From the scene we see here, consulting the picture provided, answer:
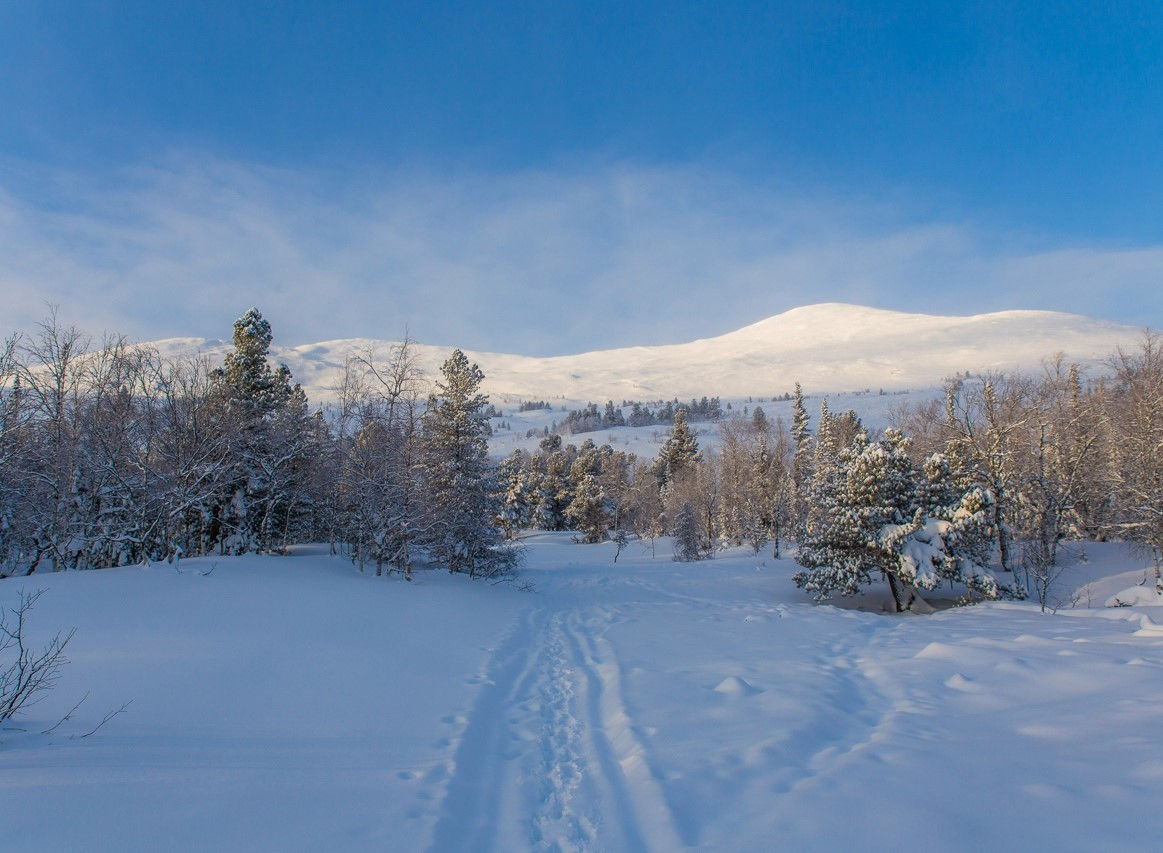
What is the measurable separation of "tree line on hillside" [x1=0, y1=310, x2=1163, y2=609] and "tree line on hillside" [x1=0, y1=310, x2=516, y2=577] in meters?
0.09

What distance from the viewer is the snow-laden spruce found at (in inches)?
766

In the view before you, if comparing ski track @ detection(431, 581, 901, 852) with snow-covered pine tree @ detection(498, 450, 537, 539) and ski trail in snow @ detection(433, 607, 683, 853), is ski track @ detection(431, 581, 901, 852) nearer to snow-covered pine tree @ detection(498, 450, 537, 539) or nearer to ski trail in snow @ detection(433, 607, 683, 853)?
ski trail in snow @ detection(433, 607, 683, 853)

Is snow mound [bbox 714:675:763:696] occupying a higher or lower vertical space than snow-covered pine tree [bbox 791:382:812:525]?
lower

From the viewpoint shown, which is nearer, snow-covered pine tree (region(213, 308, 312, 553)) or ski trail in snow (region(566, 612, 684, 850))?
ski trail in snow (region(566, 612, 684, 850))

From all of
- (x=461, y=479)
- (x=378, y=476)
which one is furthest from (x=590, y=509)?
(x=378, y=476)

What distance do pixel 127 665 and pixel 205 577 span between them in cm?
775

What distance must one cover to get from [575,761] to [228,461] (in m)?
20.9

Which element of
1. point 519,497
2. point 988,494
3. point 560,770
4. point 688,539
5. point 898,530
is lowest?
point 688,539

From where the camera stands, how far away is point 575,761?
20.1 feet

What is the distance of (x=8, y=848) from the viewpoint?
11.2ft

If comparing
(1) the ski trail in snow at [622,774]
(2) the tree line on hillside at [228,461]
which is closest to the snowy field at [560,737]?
(1) the ski trail in snow at [622,774]

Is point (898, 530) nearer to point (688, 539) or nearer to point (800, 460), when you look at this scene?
point (688, 539)

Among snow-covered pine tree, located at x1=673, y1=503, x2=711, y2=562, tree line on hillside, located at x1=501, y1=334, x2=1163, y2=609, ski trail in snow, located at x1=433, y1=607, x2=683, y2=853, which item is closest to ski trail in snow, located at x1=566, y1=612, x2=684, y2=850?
ski trail in snow, located at x1=433, y1=607, x2=683, y2=853

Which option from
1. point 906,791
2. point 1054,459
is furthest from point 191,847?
point 1054,459
